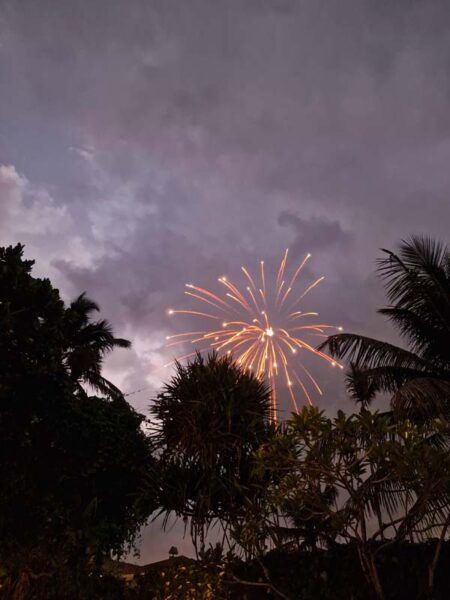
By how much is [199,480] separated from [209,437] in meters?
0.89

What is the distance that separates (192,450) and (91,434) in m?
2.36

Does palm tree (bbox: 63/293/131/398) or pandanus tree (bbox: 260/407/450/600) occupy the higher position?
palm tree (bbox: 63/293/131/398)

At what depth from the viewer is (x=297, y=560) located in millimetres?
9586

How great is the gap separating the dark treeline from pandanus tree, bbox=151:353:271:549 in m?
0.03

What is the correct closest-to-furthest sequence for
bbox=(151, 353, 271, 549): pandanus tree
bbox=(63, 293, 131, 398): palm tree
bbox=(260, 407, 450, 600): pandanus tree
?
1. bbox=(260, 407, 450, 600): pandanus tree
2. bbox=(151, 353, 271, 549): pandanus tree
3. bbox=(63, 293, 131, 398): palm tree

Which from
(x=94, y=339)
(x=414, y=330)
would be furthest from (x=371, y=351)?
(x=94, y=339)

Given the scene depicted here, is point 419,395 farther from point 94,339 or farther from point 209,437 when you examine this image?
point 94,339

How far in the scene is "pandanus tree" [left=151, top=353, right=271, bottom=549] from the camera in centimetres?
1212

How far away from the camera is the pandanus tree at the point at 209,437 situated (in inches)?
477

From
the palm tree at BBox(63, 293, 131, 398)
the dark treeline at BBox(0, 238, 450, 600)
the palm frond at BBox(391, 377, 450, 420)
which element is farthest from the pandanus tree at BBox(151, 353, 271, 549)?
the palm tree at BBox(63, 293, 131, 398)

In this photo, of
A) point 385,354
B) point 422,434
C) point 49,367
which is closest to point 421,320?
point 385,354

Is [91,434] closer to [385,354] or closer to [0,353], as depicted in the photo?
[0,353]

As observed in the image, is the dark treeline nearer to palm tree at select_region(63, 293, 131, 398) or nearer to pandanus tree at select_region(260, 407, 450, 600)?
pandanus tree at select_region(260, 407, 450, 600)

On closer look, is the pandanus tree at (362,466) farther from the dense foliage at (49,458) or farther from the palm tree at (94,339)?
the palm tree at (94,339)
